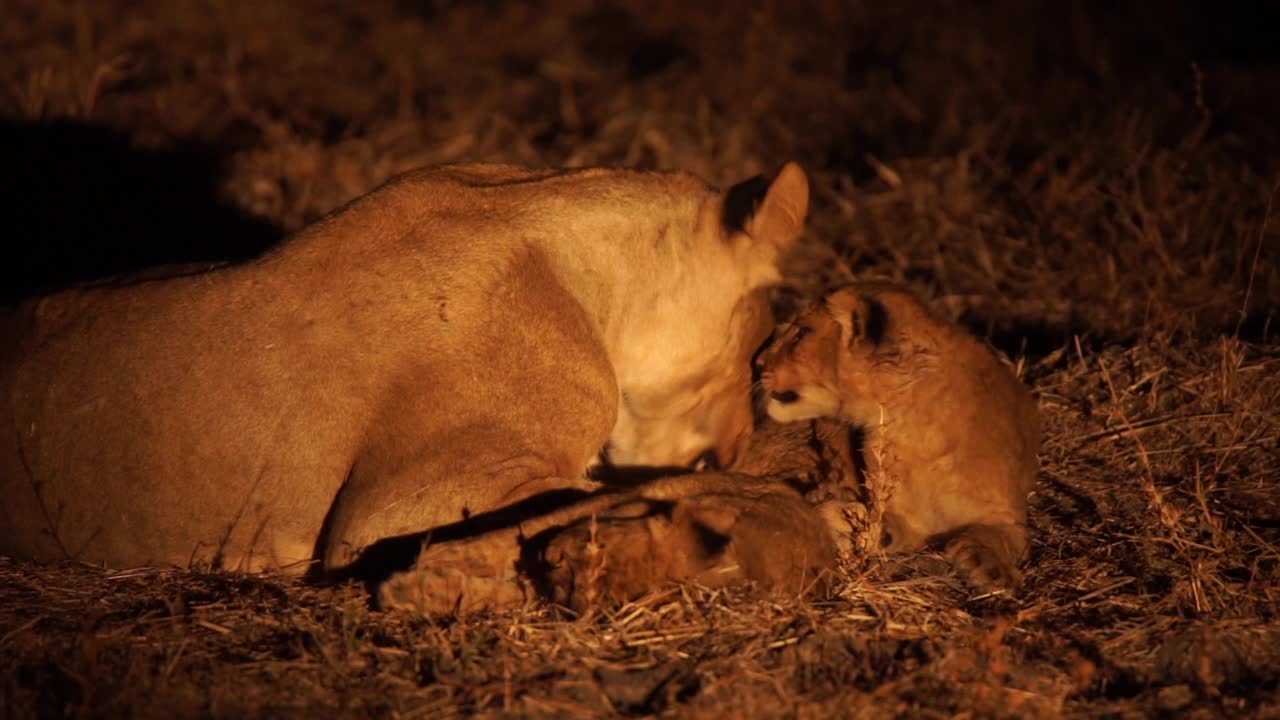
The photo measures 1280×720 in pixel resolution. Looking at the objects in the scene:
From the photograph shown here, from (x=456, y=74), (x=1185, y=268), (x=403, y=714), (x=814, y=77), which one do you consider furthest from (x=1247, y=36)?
(x=403, y=714)

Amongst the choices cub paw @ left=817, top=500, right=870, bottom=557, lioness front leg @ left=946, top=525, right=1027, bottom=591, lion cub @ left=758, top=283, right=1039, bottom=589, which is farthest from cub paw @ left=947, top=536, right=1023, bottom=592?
cub paw @ left=817, top=500, right=870, bottom=557

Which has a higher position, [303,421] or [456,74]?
[303,421]

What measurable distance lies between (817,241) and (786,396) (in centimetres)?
267

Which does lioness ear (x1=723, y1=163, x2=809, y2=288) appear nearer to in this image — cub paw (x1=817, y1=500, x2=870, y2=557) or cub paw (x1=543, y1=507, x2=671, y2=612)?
cub paw (x1=817, y1=500, x2=870, y2=557)

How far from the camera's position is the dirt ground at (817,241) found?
2.81 meters

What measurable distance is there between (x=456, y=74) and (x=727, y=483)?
643 cm

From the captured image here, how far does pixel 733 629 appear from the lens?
2.92m

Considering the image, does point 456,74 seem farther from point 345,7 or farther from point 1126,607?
point 1126,607

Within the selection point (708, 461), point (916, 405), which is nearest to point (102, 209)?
point (708, 461)

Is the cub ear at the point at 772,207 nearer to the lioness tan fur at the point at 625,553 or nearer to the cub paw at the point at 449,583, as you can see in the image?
the lioness tan fur at the point at 625,553

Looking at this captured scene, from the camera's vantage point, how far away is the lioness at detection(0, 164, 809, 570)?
10.4ft

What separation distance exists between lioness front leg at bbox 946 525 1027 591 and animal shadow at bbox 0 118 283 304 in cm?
352

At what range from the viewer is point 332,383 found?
3223 mm

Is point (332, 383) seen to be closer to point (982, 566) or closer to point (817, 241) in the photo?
point (982, 566)
